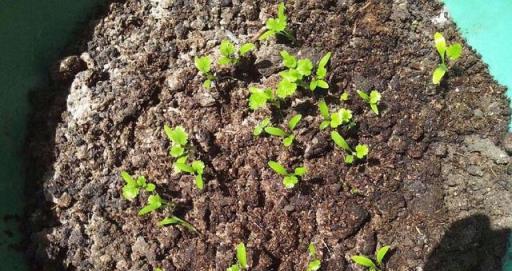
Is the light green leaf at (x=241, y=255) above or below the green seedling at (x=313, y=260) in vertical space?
below

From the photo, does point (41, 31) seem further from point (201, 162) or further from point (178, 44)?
point (201, 162)

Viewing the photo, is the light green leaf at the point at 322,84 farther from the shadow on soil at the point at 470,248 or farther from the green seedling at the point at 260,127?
the shadow on soil at the point at 470,248

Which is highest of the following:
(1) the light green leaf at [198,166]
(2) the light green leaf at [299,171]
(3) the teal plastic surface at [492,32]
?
(3) the teal plastic surface at [492,32]

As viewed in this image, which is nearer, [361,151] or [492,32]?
[361,151]

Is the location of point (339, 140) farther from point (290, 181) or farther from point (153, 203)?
point (153, 203)

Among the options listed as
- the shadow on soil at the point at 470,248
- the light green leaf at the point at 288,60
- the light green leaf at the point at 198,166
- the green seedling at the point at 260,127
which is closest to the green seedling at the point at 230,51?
the light green leaf at the point at 288,60

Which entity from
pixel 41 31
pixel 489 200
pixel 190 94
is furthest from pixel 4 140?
pixel 489 200

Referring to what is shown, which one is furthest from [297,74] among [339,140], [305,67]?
[339,140]
